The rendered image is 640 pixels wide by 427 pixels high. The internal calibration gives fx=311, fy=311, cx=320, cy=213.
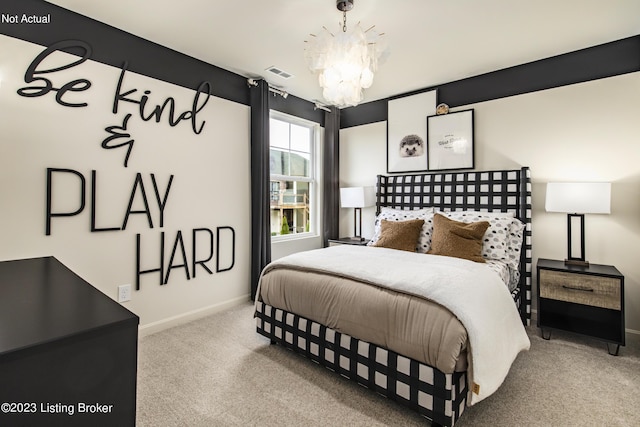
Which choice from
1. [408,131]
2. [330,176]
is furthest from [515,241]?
[330,176]

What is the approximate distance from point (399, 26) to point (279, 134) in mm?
1989

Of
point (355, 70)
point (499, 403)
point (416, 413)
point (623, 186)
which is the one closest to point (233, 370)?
point (416, 413)

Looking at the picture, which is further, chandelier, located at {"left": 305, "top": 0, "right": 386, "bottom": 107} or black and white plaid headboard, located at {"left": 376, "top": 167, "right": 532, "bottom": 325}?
black and white plaid headboard, located at {"left": 376, "top": 167, "right": 532, "bottom": 325}

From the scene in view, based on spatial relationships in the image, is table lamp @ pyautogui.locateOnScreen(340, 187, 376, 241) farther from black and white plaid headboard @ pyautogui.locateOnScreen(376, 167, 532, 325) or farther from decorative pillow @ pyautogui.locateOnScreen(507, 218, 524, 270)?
decorative pillow @ pyautogui.locateOnScreen(507, 218, 524, 270)

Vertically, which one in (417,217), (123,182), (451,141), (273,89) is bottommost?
(417,217)

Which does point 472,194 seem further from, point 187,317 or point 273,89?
point 187,317

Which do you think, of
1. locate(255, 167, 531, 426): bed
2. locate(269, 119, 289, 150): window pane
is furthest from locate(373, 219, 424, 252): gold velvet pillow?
locate(269, 119, 289, 150): window pane

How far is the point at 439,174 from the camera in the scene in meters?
3.68

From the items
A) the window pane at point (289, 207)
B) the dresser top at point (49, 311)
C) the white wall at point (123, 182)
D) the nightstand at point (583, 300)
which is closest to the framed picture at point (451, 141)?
the nightstand at point (583, 300)

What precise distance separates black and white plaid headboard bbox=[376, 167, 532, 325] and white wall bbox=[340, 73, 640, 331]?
0.18m

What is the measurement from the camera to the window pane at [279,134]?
3943 mm

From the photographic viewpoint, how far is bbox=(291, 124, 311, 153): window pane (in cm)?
424

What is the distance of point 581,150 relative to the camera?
2.91 meters

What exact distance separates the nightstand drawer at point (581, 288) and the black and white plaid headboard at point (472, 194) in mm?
353
